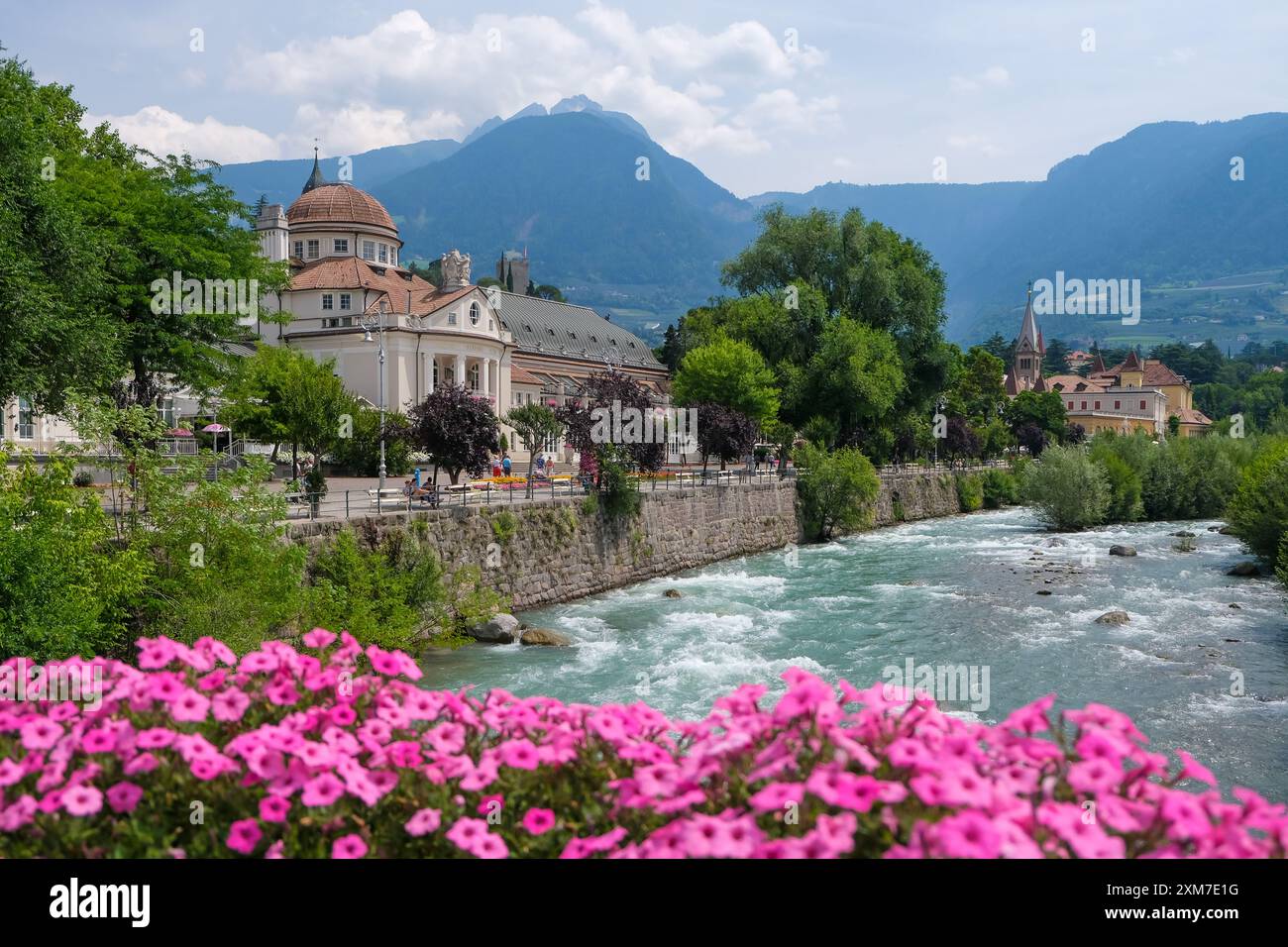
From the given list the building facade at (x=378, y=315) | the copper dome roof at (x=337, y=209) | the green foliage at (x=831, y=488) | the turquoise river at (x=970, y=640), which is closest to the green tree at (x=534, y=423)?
the building facade at (x=378, y=315)

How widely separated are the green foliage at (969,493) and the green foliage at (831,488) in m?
18.5

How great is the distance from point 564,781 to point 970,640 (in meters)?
22.6

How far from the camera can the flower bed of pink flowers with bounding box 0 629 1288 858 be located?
3.34 metres

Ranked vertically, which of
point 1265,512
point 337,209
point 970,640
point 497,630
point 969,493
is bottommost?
point 970,640

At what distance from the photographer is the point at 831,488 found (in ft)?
161

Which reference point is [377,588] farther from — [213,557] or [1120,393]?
[1120,393]

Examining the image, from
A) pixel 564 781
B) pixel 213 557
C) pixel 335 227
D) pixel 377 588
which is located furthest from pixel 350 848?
pixel 335 227

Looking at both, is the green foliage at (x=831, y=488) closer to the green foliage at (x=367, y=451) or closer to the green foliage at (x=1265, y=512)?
the green foliage at (x=1265, y=512)

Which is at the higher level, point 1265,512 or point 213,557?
point 213,557

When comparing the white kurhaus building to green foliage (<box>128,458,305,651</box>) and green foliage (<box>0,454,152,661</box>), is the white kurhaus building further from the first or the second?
green foliage (<box>0,454,152,661</box>)

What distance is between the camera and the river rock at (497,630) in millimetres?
24156

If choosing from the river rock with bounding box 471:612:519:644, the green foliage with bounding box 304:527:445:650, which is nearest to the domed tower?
the green foliage with bounding box 304:527:445:650
